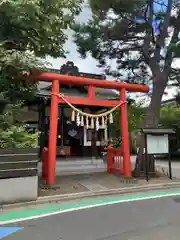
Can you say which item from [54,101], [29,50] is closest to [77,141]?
[54,101]

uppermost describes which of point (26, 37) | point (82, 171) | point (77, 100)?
point (26, 37)

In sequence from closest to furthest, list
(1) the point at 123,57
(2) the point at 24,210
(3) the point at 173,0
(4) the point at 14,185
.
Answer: (2) the point at 24,210 < (4) the point at 14,185 < (3) the point at 173,0 < (1) the point at 123,57

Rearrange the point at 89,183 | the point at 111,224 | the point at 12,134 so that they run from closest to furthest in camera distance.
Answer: the point at 111,224
the point at 12,134
the point at 89,183

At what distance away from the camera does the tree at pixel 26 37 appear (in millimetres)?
7156

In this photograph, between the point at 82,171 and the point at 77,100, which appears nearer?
the point at 77,100

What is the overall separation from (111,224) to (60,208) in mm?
1617

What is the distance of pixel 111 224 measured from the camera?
5203mm

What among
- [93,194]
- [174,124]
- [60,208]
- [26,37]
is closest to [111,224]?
[60,208]

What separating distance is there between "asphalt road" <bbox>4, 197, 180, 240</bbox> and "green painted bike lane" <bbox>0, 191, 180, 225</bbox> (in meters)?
0.27

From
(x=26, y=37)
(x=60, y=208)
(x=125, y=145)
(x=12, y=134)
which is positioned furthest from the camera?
(x=125, y=145)

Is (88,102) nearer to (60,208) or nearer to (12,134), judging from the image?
(12,134)

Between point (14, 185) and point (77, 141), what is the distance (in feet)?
24.1

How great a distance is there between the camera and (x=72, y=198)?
731 cm

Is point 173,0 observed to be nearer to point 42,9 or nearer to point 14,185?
point 42,9
